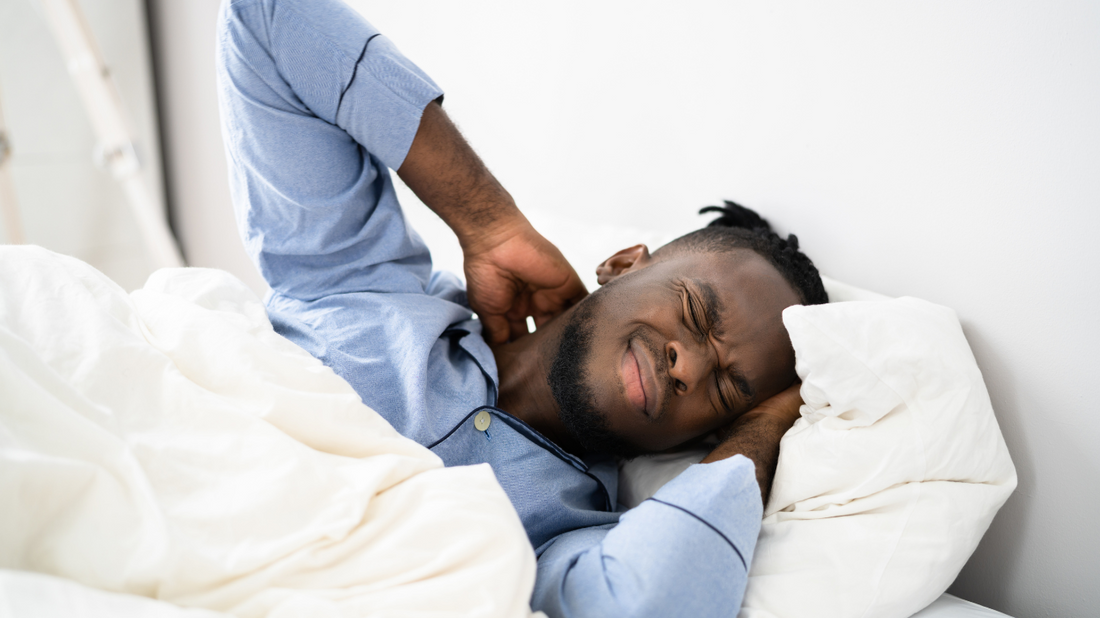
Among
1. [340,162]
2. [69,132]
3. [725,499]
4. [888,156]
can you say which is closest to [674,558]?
[725,499]

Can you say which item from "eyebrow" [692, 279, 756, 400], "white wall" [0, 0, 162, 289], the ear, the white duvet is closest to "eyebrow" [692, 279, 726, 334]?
"eyebrow" [692, 279, 756, 400]

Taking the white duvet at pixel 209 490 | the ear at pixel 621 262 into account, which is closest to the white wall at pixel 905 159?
the ear at pixel 621 262

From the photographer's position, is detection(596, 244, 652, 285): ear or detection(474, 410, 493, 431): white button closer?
detection(474, 410, 493, 431): white button

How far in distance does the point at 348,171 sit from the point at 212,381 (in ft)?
1.72

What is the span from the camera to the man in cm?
104

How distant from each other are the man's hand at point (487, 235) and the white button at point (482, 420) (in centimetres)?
32

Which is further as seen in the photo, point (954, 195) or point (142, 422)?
point (954, 195)

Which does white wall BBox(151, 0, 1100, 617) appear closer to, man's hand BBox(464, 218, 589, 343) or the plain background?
the plain background

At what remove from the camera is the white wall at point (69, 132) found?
2.56m

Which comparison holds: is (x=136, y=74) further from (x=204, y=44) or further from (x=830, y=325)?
(x=830, y=325)

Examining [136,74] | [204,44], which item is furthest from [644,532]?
[136,74]

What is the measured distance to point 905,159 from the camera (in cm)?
103

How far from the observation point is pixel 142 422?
0.70 m

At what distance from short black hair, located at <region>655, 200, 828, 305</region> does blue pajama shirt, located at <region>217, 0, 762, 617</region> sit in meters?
0.44
